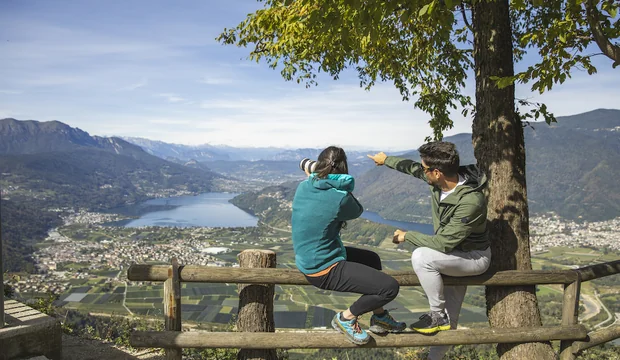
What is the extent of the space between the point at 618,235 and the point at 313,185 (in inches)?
4410

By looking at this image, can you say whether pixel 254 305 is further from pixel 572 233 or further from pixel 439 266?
pixel 572 233

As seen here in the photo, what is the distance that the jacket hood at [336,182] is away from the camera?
3.57 metres

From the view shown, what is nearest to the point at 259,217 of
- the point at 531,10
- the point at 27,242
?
the point at 27,242

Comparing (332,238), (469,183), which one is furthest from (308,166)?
(469,183)

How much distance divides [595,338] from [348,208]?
141 inches

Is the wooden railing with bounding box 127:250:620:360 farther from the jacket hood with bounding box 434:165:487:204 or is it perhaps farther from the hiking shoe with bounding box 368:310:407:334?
the jacket hood with bounding box 434:165:487:204

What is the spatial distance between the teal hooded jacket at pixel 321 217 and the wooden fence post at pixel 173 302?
1222 millimetres

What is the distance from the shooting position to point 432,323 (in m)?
4.04

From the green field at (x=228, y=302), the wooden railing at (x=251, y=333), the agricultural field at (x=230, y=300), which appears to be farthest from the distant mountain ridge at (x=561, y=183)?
the wooden railing at (x=251, y=333)

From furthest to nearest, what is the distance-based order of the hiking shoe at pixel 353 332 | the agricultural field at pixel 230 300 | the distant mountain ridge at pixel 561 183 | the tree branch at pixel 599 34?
the distant mountain ridge at pixel 561 183 < the agricultural field at pixel 230 300 < the tree branch at pixel 599 34 < the hiking shoe at pixel 353 332

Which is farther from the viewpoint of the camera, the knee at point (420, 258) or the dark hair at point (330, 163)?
the knee at point (420, 258)

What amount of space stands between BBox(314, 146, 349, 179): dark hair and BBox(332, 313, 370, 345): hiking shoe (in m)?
1.40

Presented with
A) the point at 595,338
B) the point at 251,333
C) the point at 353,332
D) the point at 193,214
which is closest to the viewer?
the point at 353,332

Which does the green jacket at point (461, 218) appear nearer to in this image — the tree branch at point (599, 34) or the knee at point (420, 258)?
the knee at point (420, 258)
